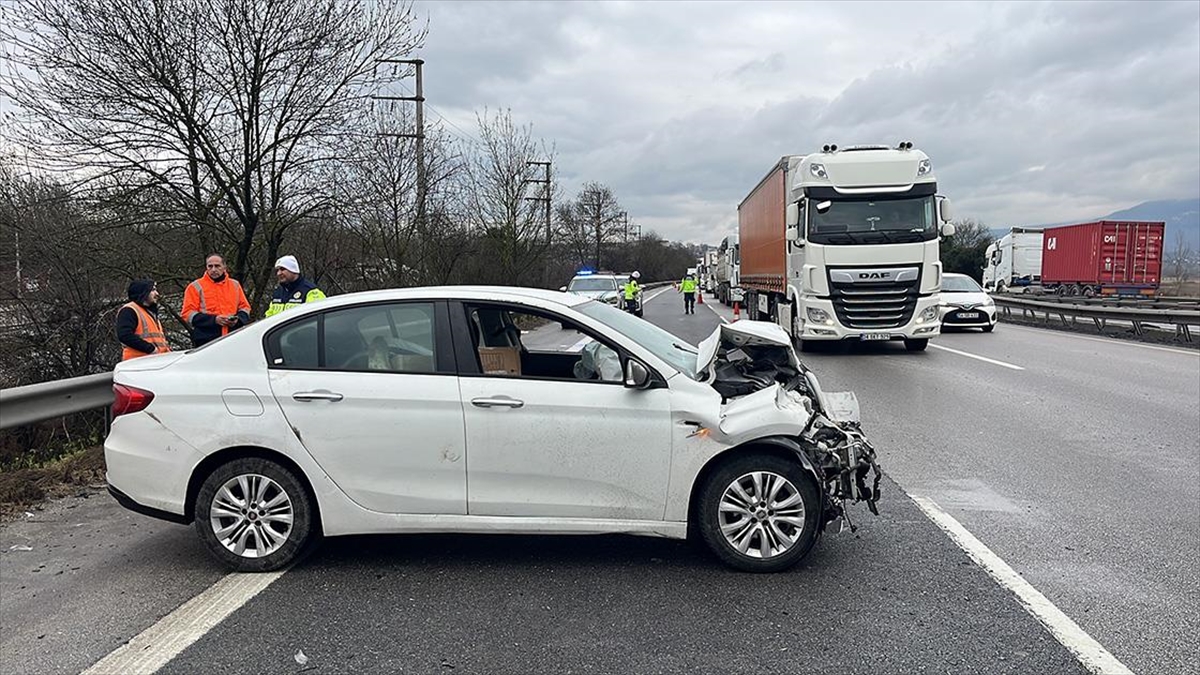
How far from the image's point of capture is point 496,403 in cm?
426

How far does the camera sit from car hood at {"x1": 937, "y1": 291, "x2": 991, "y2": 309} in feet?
66.9

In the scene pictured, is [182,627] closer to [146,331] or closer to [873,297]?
[146,331]

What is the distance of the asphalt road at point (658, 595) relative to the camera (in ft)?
11.0

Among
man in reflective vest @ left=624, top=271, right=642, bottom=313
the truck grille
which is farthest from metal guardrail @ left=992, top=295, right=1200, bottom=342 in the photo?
man in reflective vest @ left=624, top=271, right=642, bottom=313

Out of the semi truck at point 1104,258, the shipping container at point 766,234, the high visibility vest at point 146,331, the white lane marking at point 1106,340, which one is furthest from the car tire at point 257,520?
the semi truck at point 1104,258

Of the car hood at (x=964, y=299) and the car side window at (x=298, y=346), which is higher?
the car side window at (x=298, y=346)

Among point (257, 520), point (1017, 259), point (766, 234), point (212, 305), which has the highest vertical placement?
point (766, 234)

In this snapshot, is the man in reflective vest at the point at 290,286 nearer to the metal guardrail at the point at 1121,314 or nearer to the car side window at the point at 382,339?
the car side window at the point at 382,339

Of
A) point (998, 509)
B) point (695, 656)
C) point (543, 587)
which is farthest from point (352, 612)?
point (998, 509)

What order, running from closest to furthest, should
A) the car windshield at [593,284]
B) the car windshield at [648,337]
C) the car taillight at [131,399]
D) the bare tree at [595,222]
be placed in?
1. the car taillight at [131,399]
2. the car windshield at [648,337]
3. the car windshield at [593,284]
4. the bare tree at [595,222]

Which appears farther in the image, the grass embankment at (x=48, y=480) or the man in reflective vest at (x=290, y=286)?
the man in reflective vest at (x=290, y=286)

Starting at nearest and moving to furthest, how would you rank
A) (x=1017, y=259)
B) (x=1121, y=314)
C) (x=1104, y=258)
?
1. (x=1121, y=314)
2. (x=1104, y=258)
3. (x=1017, y=259)

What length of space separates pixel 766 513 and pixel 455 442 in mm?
1694

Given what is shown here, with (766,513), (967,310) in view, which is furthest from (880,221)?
(766,513)
